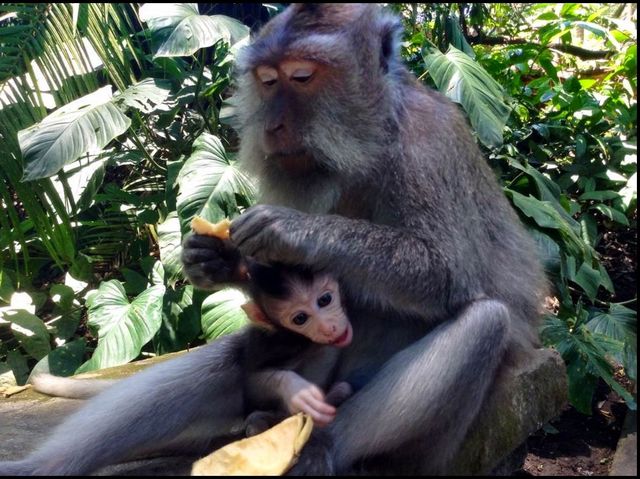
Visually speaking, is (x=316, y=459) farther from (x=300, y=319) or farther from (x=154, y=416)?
(x=154, y=416)

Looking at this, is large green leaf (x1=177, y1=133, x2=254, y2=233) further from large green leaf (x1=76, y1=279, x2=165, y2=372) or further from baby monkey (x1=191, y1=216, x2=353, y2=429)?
baby monkey (x1=191, y1=216, x2=353, y2=429)

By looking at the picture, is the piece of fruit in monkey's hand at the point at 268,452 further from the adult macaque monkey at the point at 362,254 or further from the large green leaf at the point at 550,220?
the large green leaf at the point at 550,220

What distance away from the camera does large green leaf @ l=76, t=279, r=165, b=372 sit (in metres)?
5.67

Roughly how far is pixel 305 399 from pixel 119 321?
3190 mm

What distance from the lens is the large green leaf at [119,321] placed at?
5.67m

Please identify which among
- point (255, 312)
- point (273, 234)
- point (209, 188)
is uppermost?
point (273, 234)

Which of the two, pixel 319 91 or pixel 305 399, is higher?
pixel 319 91

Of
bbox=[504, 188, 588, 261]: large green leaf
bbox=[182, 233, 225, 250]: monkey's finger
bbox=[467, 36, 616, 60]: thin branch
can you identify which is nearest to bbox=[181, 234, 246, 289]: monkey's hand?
bbox=[182, 233, 225, 250]: monkey's finger

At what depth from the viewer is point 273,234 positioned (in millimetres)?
3094

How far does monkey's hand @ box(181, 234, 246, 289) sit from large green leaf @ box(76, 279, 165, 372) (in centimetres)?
260

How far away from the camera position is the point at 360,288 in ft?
10.5

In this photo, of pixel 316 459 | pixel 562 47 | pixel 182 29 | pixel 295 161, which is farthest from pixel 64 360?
pixel 562 47

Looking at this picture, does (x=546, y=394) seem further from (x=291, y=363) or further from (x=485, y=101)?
(x=485, y=101)

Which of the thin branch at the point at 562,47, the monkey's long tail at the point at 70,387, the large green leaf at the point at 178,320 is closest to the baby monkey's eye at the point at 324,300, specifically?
the monkey's long tail at the point at 70,387
